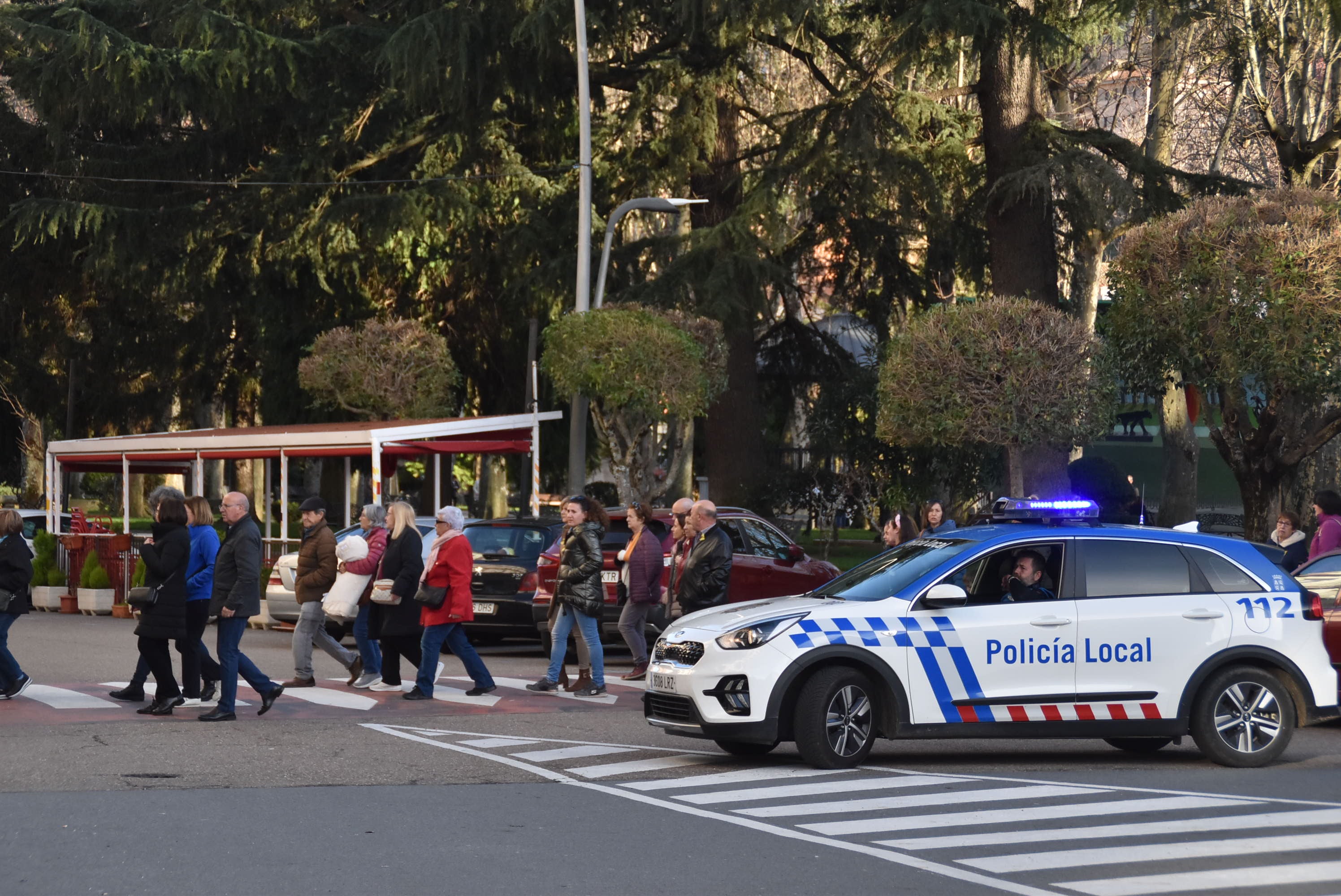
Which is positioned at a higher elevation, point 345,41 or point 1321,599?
point 345,41

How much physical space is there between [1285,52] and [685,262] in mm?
9205

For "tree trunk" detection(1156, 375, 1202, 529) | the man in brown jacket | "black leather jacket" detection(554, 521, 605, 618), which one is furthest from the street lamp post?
"tree trunk" detection(1156, 375, 1202, 529)

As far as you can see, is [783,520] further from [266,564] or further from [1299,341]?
[1299,341]

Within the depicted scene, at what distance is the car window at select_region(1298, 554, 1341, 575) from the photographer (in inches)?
523

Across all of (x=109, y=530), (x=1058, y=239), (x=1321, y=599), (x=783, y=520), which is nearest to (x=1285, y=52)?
(x=1058, y=239)

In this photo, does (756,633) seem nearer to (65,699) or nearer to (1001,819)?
(1001,819)

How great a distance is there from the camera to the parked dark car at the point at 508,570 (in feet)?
59.6

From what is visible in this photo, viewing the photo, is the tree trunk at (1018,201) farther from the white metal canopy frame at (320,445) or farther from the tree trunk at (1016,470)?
the white metal canopy frame at (320,445)

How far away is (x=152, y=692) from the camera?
1430 cm

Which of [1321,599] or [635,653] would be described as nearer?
[1321,599]

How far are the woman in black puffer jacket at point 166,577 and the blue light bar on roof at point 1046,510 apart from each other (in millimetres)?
5754

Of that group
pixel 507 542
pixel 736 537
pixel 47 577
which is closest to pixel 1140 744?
pixel 736 537

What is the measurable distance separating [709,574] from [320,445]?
10.9 meters

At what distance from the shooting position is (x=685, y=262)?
2573cm
